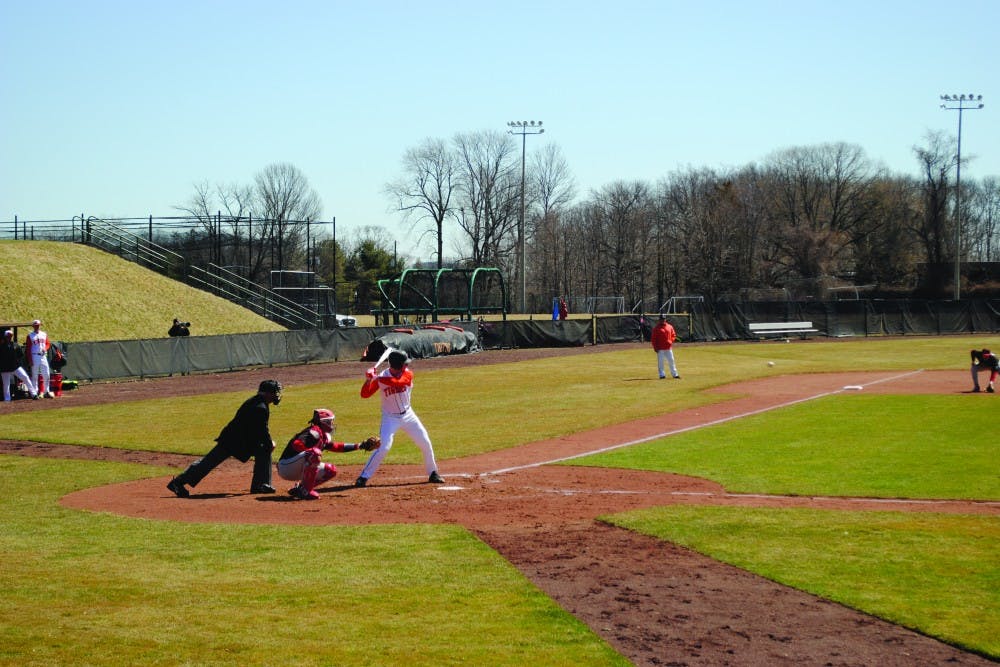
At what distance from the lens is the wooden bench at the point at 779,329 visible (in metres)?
59.6

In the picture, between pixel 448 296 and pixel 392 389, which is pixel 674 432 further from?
pixel 448 296

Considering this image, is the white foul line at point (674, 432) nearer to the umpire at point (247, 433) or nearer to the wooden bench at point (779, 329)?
the umpire at point (247, 433)

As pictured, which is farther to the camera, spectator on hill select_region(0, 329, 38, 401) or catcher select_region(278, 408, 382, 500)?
spectator on hill select_region(0, 329, 38, 401)

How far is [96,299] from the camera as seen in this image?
48.2 meters

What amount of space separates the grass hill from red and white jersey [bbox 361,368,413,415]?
33.8 m

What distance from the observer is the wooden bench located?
59.6 metres

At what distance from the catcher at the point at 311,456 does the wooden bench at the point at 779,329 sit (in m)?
48.6

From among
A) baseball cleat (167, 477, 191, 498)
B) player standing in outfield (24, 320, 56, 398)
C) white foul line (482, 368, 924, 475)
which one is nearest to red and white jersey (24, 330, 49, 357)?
player standing in outfield (24, 320, 56, 398)

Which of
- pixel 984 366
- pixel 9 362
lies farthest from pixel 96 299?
pixel 984 366

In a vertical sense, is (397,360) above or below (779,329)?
above

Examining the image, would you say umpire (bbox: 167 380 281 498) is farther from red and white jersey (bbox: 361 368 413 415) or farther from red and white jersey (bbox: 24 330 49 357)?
red and white jersey (bbox: 24 330 49 357)

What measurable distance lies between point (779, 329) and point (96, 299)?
3743 centimetres

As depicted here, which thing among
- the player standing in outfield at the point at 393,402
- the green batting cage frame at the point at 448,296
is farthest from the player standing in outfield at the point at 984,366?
the green batting cage frame at the point at 448,296

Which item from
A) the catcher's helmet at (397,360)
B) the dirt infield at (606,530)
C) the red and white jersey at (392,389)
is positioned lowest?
the dirt infield at (606,530)
